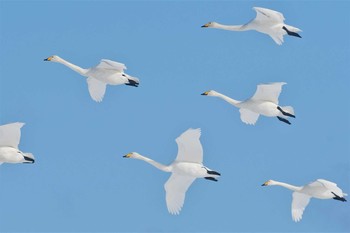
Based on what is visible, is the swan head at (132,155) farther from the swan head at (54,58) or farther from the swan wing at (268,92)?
the swan head at (54,58)

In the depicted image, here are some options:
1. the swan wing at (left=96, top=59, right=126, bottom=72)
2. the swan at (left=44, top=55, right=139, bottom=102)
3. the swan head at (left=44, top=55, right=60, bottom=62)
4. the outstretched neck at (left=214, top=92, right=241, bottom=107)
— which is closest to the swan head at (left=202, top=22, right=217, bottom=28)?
the outstretched neck at (left=214, top=92, right=241, bottom=107)

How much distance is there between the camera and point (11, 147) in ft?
151

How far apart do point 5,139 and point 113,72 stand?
441 cm

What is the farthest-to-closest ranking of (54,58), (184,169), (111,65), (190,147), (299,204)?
(54,58), (299,204), (111,65), (184,169), (190,147)

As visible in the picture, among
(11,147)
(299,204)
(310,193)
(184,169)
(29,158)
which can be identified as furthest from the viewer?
(299,204)

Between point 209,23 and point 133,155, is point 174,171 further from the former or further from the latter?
point 209,23

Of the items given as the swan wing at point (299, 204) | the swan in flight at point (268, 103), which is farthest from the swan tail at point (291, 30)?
the swan wing at point (299, 204)

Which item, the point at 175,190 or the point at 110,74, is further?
the point at 110,74

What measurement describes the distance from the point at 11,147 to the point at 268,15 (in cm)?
868

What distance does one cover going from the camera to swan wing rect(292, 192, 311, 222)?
48.3 meters

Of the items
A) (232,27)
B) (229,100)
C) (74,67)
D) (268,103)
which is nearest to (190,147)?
(268,103)

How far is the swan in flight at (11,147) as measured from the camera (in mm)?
45688

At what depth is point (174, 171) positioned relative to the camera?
46250 millimetres

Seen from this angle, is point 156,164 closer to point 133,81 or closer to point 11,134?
point 133,81
